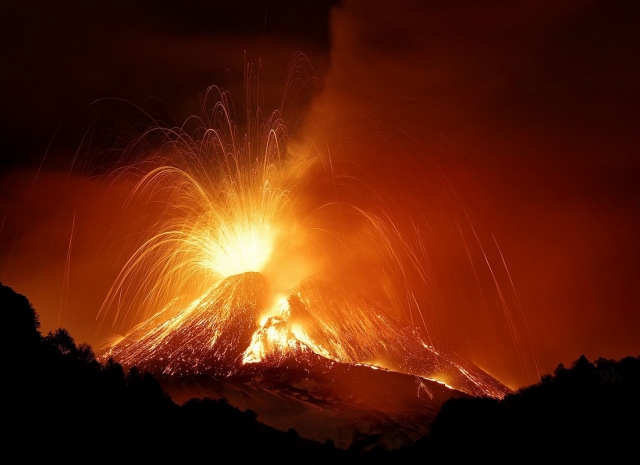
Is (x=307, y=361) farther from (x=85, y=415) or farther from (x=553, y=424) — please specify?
(x=85, y=415)

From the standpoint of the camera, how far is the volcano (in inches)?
2895

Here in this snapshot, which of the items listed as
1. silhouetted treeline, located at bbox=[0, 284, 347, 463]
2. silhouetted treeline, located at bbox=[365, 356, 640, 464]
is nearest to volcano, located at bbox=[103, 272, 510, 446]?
silhouetted treeline, located at bbox=[365, 356, 640, 464]

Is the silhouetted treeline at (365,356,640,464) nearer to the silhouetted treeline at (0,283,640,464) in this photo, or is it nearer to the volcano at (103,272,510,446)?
the silhouetted treeline at (0,283,640,464)

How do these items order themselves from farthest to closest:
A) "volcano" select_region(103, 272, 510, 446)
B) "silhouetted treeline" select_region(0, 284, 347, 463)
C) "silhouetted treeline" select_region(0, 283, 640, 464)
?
"volcano" select_region(103, 272, 510, 446)
"silhouetted treeline" select_region(0, 283, 640, 464)
"silhouetted treeline" select_region(0, 284, 347, 463)

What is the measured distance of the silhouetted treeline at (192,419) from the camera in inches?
1094

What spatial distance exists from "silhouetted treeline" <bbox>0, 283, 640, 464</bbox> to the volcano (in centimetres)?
3215

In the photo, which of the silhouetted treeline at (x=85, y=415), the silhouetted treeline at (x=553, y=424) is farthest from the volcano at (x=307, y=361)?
the silhouetted treeline at (x=85, y=415)

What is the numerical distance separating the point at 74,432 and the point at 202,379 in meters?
47.9

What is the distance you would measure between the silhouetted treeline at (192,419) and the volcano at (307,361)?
32154 millimetres

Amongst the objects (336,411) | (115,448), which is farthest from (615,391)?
(336,411)

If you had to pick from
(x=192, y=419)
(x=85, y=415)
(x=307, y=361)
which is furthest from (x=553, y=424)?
(x=307, y=361)

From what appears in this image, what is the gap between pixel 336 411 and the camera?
75500 mm

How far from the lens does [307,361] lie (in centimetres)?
8475

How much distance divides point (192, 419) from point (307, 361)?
45818mm
